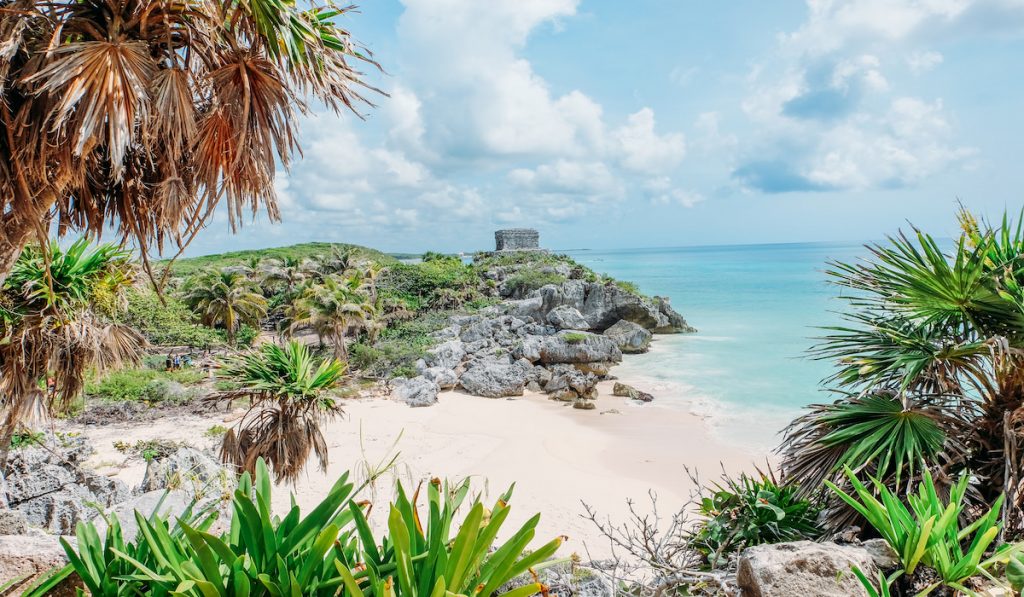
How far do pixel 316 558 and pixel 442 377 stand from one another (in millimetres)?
20424

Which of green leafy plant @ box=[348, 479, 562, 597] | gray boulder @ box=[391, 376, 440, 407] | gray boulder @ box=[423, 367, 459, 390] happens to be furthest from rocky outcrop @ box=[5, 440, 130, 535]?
gray boulder @ box=[423, 367, 459, 390]

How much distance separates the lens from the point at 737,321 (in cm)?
4519

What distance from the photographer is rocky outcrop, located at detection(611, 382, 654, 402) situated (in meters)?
20.5

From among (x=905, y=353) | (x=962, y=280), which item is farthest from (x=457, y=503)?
(x=962, y=280)

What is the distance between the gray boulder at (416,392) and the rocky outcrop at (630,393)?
289 inches

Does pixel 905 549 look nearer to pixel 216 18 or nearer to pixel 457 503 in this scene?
pixel 457 503

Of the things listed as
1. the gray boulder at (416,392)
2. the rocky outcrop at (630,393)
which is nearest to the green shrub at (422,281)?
the gray boulder at (416,392)

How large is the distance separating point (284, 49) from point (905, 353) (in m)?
4.57

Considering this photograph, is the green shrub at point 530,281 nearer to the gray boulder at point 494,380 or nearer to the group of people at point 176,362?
the gray boulder at point 494,380

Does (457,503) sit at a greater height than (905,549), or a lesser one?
greater

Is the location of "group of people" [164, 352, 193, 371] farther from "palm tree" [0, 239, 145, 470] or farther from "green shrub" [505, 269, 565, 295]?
"green shrub" [505, 269, 565, 295]

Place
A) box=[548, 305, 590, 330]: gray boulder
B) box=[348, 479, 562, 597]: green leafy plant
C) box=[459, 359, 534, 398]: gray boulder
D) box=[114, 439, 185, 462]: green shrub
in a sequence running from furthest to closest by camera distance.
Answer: box=[548, 305, 590, 330]: gray boulder
box=[459, 359, 534, 398]: gray boulder
box=[114, 439, 185, 462]: green shrub
box=[348, 479, 562, 597]: green leafy plant

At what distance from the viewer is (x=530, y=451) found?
14523mm

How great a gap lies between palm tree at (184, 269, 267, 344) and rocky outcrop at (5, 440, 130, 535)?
19.8 metres
